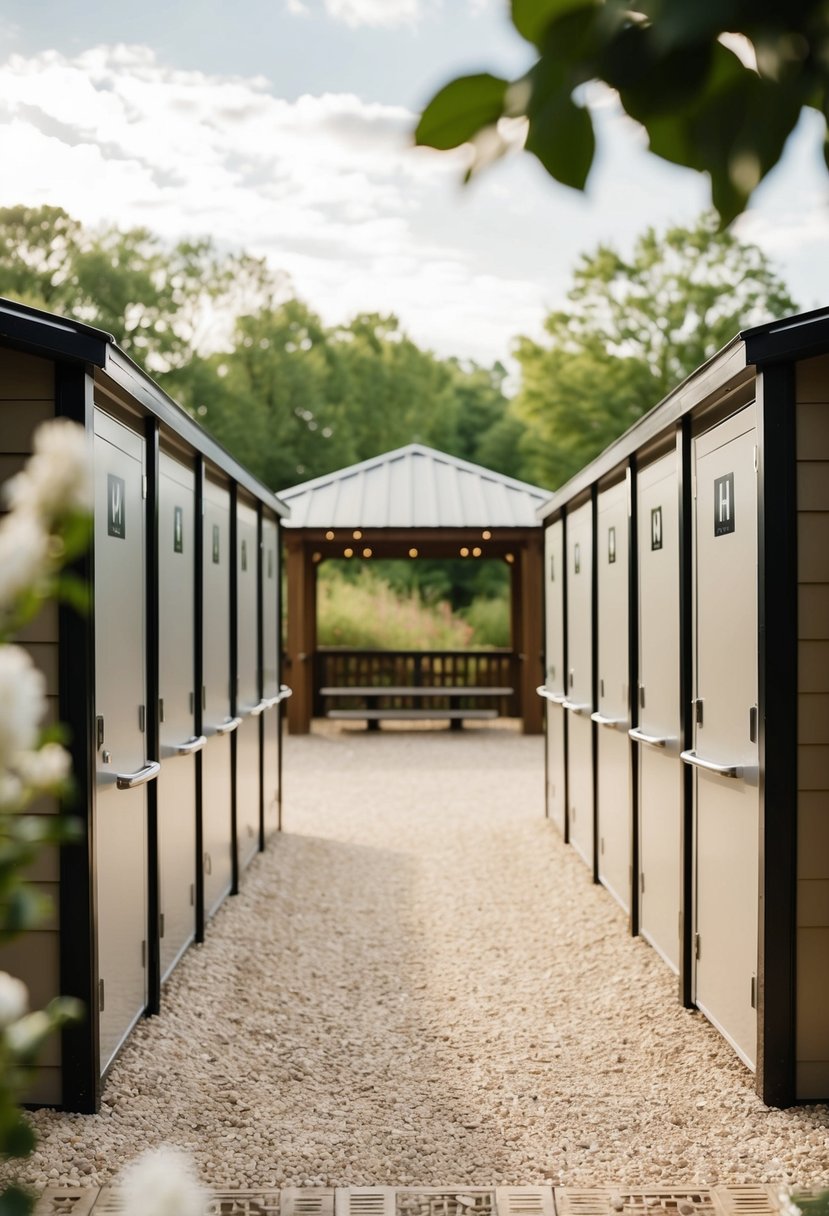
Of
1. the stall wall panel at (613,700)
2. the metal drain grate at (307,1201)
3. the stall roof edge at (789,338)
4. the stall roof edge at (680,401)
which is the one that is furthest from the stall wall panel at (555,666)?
the metal drain grate at (307,1201)

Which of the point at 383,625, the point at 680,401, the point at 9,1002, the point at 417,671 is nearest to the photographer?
the point at 9,1002

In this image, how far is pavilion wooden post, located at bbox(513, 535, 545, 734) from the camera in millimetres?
14883

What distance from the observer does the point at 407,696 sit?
16266 mm

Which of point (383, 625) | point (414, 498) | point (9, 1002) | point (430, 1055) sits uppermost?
point (414, 498)

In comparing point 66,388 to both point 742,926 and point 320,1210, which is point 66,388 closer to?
point 320,1210

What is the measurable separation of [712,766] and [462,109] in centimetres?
388

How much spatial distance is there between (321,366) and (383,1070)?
97.5ft

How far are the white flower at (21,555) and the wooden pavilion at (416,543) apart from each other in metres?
13.8

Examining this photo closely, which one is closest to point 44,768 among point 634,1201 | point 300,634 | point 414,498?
point 634,1201

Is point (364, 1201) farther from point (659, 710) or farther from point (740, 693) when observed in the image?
point (659, 710)

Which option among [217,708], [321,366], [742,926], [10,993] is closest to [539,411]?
[321,366]

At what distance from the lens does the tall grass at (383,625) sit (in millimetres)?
18484

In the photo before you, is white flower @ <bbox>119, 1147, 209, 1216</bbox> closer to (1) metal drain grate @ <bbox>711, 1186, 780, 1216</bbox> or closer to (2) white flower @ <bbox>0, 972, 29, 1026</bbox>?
(2) white flower @ <bbox>0, 972, 29, 1026</bbox>

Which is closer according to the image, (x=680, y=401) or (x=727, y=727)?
(x=727, y=727)
